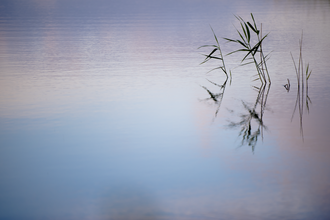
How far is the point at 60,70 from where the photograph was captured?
278 inches

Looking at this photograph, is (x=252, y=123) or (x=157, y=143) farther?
(x=252, y=123)

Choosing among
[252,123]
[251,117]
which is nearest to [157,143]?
[252,123]

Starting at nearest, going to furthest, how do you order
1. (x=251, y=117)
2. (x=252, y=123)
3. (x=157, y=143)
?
(x=157, y=143)
(x=252, y=123)
(x=251, y=117)

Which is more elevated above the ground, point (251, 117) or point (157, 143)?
point (251, 117)

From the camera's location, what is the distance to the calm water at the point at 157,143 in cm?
281

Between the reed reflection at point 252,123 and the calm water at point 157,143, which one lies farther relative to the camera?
the reed reflection at point 252,123

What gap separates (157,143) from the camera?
152 inches

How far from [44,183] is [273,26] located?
11.5 metres

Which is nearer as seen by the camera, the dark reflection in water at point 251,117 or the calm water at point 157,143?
the calm water at point 157,143

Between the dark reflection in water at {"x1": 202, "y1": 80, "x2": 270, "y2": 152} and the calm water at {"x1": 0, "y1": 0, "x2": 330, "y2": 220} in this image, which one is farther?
the dark reflection in water at {"x1": 202, "y1": 80, "x2": 270, "y2": 152}

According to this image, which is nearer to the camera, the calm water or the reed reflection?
the calm water

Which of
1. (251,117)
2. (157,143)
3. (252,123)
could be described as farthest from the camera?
(251,117)

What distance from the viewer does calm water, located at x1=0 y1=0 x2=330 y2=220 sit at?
2809mm

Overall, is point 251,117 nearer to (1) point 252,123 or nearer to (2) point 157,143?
(1) point 252,123
